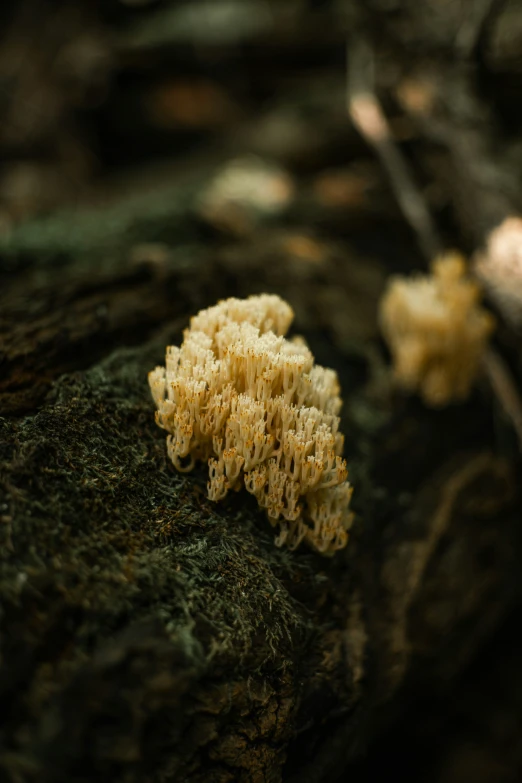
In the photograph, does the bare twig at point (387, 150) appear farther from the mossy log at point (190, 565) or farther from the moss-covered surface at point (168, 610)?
the moss-covered surface at point (168, 610)

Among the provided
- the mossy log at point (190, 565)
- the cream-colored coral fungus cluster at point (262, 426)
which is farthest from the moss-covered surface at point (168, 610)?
the cream-colored coral fungus cluster at point (262, 426)

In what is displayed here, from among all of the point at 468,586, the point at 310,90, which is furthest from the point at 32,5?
the point at 468,586

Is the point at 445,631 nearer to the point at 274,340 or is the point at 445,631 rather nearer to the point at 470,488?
the point at 470,488

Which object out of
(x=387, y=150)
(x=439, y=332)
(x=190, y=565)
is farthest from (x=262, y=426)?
(x=387, y=150)

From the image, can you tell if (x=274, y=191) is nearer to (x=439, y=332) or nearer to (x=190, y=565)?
(x=439, y=332)

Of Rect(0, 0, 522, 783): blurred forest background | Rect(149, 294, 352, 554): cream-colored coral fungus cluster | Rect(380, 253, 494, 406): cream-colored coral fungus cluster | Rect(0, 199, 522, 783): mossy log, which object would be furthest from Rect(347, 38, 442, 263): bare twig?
Rect(149, 294, 352, 554): cream-colored coral fungus cluster

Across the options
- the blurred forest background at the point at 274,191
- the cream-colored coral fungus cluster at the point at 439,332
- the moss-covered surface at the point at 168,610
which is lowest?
the moss-covered surface at the point at 168,610
